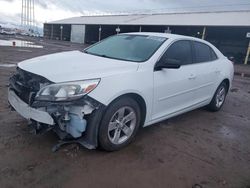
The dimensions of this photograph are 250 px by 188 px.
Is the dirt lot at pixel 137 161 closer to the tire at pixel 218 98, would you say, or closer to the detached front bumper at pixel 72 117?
the detached front bumper at pixel 72 117

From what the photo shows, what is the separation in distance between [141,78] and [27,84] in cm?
156

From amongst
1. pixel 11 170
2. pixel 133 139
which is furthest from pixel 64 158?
pixel 133 139

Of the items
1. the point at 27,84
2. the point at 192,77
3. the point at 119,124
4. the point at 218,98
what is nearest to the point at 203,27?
the point at 218,98

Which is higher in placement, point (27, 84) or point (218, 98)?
point (27, 84)

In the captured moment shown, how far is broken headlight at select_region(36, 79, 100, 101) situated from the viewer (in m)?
3.04

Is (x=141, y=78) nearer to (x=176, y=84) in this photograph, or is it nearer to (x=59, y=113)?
(x=176, y=84)

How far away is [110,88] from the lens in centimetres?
322

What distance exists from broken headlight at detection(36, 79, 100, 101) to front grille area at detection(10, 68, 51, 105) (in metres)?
0.10

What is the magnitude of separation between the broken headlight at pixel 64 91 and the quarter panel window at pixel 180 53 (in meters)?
1.55

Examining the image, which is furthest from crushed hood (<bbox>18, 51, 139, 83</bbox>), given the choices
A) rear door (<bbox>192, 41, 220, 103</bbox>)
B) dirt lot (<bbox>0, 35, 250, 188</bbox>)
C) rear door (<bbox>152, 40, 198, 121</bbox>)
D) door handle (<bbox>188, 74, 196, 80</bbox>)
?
rear door (<bbox>192, 41, 220, 103</bbox>)

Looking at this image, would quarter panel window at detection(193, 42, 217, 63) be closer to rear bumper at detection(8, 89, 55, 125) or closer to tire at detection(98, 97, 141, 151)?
tire at detection(98, 97, 141, 151)

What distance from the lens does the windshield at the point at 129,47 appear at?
4.07 m

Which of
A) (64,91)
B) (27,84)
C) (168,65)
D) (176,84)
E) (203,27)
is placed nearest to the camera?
(64,91)

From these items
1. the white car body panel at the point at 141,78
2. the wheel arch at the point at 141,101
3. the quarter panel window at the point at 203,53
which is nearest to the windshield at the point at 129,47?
the white car body panel at the point at 141,78
